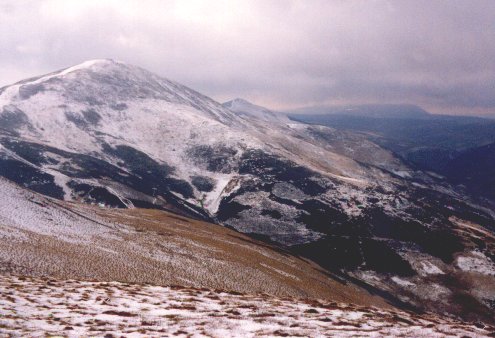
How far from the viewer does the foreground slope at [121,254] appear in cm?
3506

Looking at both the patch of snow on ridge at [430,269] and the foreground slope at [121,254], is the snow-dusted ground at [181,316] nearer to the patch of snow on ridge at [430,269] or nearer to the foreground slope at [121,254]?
the foreground slope at [121,254]

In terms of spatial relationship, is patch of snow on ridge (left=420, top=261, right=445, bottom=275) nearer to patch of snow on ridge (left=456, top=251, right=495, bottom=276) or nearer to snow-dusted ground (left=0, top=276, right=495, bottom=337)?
patch of snow on ridge (left=456, top=251, right=495, bottom=276)

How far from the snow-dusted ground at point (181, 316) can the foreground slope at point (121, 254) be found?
1180 cm

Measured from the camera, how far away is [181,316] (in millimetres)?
18516

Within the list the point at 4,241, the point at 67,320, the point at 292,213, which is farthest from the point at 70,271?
the point at 292,213

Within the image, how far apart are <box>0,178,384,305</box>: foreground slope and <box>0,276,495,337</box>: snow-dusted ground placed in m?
11.8

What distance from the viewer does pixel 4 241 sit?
36062 mm

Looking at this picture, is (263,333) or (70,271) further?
(70,271)

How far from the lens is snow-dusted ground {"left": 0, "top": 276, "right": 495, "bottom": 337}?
50.7 feet

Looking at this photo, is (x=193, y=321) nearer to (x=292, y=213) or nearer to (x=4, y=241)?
(x=4, y=241)

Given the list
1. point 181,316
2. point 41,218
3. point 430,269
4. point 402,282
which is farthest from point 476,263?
point 181,316

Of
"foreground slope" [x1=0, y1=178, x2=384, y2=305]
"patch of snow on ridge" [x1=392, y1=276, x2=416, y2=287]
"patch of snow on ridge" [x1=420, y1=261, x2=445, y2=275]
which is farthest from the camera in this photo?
"patch of snow on ridge" [x1=420, y1=261, x2=445, y2=275]

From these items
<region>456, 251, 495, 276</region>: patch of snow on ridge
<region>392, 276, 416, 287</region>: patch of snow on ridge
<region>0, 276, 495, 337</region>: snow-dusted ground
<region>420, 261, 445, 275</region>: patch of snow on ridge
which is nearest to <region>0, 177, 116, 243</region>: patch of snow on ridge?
<region>0, 276, 495, 337</region>: snow-dusted ground

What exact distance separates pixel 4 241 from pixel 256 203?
144 metres
